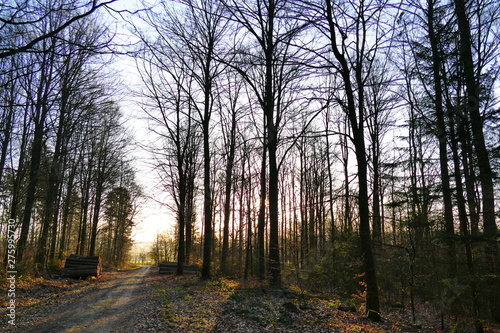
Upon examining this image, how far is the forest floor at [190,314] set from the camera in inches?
260

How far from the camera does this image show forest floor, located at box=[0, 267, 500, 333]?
260 inches

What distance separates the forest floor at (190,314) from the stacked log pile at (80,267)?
5.27 meters

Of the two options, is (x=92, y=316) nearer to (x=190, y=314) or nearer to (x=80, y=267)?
(x=190, y=314)

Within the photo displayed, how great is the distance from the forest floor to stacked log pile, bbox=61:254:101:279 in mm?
5266

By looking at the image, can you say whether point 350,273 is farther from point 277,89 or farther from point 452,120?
point 277,89

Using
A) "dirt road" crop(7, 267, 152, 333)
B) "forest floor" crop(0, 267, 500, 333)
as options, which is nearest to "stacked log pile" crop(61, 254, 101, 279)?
"forest floor" crop(0, 267, 500, 333)

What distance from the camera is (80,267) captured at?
1636cm

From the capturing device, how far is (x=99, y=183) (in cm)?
2405

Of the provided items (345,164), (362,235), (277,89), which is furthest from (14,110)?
(345,164)

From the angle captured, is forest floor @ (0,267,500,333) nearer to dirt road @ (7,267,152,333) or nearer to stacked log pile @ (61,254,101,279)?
dirt road @ (7,267,152,333)

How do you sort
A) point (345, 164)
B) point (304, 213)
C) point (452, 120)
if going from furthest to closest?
point (304, 213)
point (345, 164)
point (452, 120)

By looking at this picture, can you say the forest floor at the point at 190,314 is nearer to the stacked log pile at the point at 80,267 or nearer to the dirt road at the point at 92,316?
the dirt road at the point at 92,316

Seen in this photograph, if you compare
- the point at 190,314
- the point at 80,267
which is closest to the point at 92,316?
the point at 190,314

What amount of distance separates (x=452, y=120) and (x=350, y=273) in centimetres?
743
